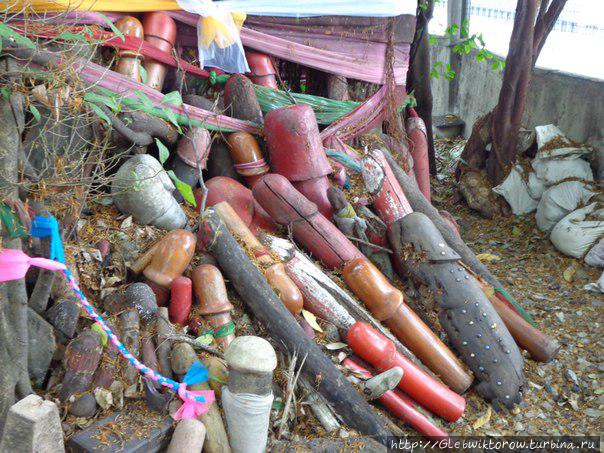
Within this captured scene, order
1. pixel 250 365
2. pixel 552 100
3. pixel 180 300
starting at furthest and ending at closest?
pixel 552 100
pixel 180 300
pixel 250 365

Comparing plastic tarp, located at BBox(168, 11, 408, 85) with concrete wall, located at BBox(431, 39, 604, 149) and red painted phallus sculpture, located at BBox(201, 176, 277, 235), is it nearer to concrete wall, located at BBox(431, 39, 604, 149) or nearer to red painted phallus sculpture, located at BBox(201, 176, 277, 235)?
red painted phallus sculpture, located at BBox(201, 176, 277, 235)

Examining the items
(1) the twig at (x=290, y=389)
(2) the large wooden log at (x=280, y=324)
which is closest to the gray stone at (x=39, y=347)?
(2) the large wooden log at (x=280, y=324)

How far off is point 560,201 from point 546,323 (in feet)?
4.94

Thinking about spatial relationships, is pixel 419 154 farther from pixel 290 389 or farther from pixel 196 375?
pixel 196 375

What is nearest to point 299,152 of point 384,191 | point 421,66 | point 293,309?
point 384,191

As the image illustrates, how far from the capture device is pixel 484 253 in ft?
17.6

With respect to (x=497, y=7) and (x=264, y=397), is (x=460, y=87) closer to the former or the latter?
(x=497, y=7)

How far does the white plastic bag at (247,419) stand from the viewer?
2.54 m

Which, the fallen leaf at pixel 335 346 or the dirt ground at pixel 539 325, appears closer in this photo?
the dirt ground at pixel 539 325

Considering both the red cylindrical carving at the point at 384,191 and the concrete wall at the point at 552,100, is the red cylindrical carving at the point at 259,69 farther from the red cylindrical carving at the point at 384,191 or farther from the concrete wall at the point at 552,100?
the concrete wall at the point at 552,100

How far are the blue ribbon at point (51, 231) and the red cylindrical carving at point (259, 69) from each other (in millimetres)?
2242

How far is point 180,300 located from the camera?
3.09 meters

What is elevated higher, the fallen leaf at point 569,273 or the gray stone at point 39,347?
the gray stone at point 39,347

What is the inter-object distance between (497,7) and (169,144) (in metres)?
6.33
